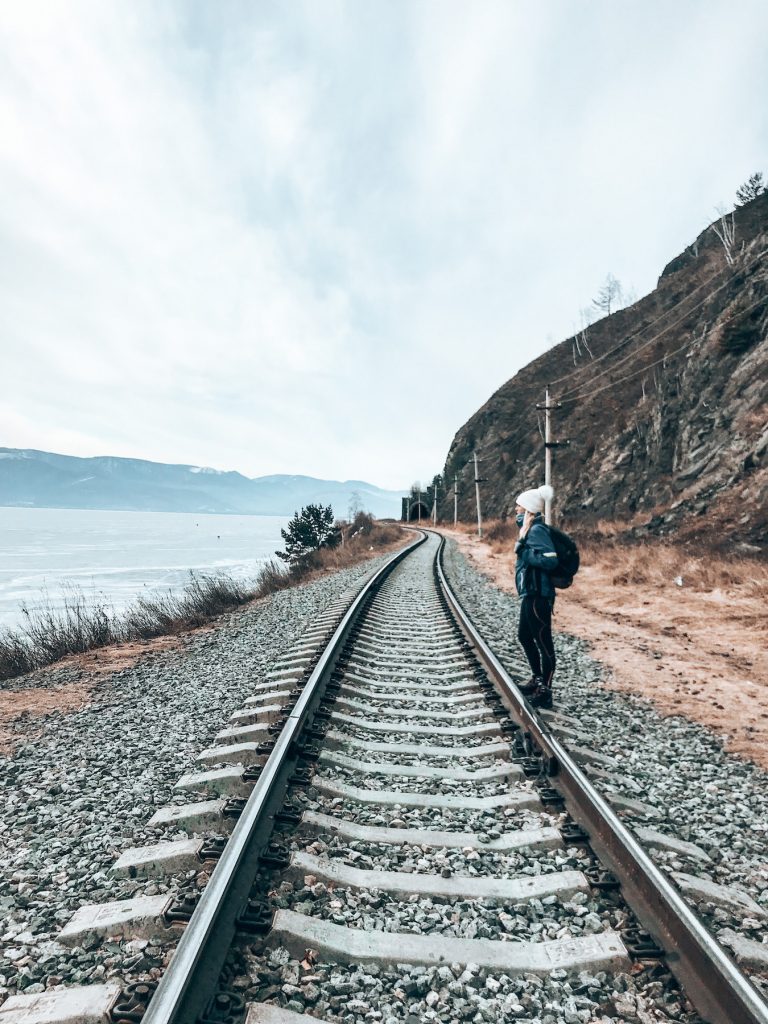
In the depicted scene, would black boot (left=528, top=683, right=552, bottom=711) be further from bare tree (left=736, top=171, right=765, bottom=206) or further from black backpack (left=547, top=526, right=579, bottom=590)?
bare tree (left=736, top=171, right=765, bottom=206)

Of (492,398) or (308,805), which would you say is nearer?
(308,805)

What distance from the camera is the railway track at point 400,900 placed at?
1899 millimetres

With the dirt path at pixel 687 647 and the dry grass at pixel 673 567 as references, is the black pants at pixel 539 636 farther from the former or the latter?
the dry grass at pixel 673 567

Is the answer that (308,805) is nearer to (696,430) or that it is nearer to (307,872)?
(307,872)

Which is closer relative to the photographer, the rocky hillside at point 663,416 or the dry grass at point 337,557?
the rocky hillside at point 663,416

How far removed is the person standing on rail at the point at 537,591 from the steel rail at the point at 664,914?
1498mm

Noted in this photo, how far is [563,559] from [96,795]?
3.92m

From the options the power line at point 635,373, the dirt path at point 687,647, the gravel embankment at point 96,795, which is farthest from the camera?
the power line at point 635,373

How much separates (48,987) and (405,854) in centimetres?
149

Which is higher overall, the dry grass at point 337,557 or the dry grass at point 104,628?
the dry grass at point 337,557

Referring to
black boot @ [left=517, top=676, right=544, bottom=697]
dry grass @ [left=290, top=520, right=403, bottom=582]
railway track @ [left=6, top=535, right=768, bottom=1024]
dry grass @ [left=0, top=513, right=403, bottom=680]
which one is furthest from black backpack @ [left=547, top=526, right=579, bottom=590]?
dry grass @ [left=290, top=520, right=403, bottom=582]

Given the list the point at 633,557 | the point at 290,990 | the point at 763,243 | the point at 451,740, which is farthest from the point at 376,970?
the point at 763,243

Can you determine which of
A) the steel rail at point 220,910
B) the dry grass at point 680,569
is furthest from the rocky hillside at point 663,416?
the steel rail at point 220,910

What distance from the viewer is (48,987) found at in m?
1.98
